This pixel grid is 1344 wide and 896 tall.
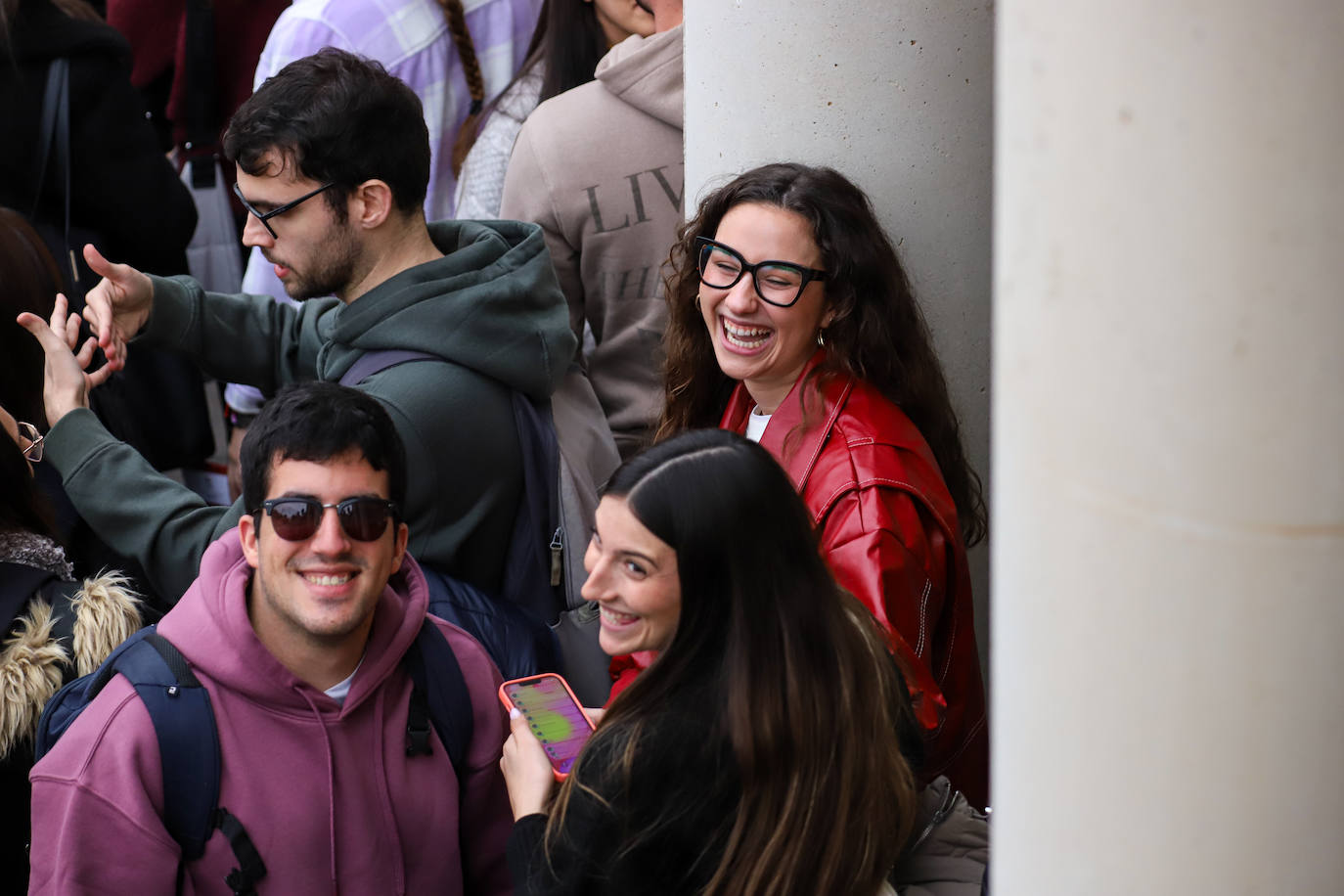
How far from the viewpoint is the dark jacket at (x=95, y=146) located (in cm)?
420

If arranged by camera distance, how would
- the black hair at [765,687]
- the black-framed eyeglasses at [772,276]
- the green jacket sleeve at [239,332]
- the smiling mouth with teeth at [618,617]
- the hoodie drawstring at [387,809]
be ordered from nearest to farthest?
the black hair at [765,687] → the smiling mouth with teeth at [618,617] → the hoodie drawstring at [387,809] → the black-framed eyeglasses at [772,276] → the green jacket sleeve at [239,332]

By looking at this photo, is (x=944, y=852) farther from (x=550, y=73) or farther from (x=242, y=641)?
(x=550, y=73)

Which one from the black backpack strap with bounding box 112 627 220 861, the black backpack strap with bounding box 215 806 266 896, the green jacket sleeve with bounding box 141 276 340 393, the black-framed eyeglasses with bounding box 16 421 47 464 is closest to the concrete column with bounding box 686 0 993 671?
the green jacket sleeve with bounding box 141 276 340 393

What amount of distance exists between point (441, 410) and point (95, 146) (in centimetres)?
178

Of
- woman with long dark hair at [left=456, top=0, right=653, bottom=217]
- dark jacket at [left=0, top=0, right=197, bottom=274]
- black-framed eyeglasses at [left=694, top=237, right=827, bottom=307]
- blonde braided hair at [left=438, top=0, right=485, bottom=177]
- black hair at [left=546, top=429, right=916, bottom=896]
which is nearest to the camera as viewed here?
black hair at [left=546, top=429, right=916, bottom=896]

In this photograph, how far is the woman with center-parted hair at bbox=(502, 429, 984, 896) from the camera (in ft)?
7.39

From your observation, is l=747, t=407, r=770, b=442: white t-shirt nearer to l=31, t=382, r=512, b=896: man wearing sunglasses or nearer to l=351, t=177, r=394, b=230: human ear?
l=31, t=382, r=512, b=896: man wearing sunglasses

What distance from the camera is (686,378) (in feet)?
11.7

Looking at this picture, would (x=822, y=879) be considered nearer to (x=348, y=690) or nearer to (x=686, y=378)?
(x=348, y=690)

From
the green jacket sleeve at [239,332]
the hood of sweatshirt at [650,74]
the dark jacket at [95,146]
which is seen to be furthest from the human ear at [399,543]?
the dark jacket at [95,146]

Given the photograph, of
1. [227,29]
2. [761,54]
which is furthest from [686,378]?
[227,29]

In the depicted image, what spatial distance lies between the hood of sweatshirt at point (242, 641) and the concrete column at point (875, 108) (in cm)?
150

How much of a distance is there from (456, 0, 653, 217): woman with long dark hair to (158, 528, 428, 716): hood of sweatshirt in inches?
74.3

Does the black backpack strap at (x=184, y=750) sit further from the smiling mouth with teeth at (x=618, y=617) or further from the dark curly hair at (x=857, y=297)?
the dark curly hair at (x=857, y=297)
